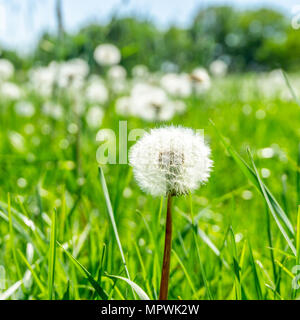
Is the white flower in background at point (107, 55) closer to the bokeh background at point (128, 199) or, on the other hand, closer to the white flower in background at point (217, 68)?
the bokeh background at point (128, 199)

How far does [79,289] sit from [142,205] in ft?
1.89

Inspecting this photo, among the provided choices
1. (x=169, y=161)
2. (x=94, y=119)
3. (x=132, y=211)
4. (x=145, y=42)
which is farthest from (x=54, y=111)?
(x=169, y=161)

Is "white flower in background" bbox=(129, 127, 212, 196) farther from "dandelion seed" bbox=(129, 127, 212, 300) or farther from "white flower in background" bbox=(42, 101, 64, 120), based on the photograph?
"white flower in background" bbox=(42, 101, 64, 120)

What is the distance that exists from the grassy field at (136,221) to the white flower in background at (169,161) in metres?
0.04

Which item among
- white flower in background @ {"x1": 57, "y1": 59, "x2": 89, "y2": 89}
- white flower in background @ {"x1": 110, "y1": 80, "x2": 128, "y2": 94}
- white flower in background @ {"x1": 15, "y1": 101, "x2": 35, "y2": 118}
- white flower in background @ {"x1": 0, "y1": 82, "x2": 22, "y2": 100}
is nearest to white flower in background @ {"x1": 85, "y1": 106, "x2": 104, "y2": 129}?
white flower in background @ {"x1": 57, "y1": 59, "x2": 89, "y2": 89}

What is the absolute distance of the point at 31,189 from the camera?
1.28 meters

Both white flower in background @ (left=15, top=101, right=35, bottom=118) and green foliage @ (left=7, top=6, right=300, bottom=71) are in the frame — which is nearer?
green foliage @ (left=7, top=6, right=300, bottom=71)

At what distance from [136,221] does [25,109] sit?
6.44 feet

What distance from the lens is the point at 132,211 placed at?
1241 mm

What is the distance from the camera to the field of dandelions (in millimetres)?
605

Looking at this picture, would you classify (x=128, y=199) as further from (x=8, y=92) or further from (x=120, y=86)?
(x=120, y=86)

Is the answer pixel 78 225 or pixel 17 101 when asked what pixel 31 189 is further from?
pixel 17 101

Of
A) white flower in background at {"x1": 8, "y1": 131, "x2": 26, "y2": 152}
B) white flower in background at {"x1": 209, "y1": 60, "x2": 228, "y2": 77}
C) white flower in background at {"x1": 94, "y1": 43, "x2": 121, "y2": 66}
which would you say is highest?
white flower in background at {"x1": 209, "y1": 60, "x2": 228, "y2": 77}
